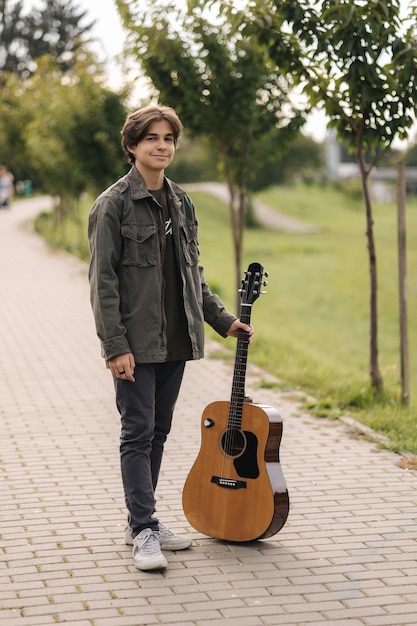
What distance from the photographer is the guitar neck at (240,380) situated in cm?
504

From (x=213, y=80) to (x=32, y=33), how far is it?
7380 centimetres

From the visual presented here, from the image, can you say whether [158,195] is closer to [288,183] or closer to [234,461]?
[234,461]

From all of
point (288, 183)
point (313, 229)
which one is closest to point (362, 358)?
point (313, 229)

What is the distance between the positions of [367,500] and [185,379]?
4266 mm

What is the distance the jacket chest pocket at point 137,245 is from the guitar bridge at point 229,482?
1.07 m

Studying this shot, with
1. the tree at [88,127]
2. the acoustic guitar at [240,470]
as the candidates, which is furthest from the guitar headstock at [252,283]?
the tree at [88,127]

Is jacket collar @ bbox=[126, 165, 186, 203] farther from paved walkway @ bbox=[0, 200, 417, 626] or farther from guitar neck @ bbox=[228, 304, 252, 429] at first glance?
paved walkway @ bbox=[0, 200, 417, 626]

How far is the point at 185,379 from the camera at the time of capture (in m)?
10.1

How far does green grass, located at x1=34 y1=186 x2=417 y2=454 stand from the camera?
29.5ft

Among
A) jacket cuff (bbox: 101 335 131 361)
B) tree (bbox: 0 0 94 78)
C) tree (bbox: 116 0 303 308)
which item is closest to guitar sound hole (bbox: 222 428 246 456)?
jacket cuff (bbox: 101 335 131 361)

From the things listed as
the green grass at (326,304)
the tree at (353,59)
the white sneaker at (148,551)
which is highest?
the tree at (353,59)

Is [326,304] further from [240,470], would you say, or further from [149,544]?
[149,544]

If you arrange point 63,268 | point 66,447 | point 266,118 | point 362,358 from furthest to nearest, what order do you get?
point 63,268 → point 362,358 → point 266,118 → point 66,447

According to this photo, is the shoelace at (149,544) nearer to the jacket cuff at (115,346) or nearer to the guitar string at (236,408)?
the guitar string at (236,408)
